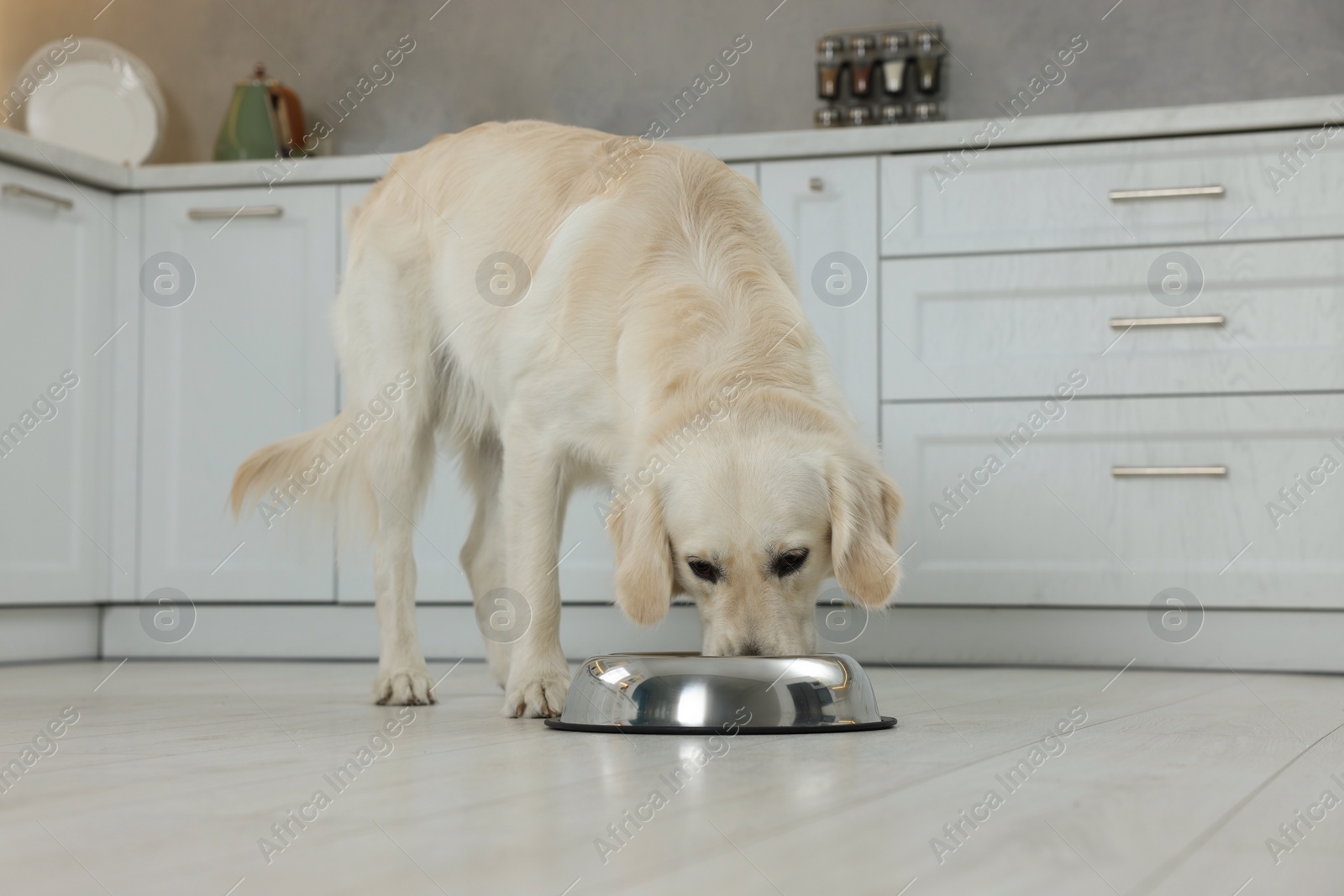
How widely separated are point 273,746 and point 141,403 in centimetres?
224

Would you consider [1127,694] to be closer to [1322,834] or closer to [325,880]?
[1322,834]

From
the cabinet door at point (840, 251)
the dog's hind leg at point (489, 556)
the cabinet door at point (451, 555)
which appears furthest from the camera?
the cabinet door at point (451, 555)

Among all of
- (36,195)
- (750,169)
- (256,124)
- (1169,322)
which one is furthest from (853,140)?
(36,195)

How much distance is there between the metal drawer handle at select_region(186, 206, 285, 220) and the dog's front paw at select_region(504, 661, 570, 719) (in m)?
1.99

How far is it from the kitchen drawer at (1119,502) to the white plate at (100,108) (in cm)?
264

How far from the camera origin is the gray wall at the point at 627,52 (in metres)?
3.85

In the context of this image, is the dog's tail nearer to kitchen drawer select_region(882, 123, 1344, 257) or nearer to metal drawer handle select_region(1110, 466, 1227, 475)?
kitchen drawer select_region(882, 123, 1344, 257)

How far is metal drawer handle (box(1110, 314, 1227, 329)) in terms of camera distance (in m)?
3.10

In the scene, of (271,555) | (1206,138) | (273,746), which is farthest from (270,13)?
(273,746)

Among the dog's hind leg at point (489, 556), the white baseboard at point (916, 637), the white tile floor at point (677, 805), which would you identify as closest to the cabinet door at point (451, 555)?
the white baseboard at point (916, 637)

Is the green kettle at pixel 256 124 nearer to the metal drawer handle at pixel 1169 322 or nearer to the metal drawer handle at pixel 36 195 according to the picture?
the metal drawer handle at pixel 36 195

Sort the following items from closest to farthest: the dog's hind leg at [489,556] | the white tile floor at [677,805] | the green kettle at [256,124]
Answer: the white tile floor at [677,805], the dog's hind leg at [489,556], the green kettle at [256,124]

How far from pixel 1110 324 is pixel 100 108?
3.20 m

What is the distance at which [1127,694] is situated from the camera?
8.14ft
